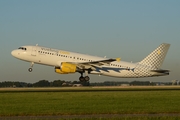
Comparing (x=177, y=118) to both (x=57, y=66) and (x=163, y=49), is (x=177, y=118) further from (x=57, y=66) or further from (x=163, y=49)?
(x=163, y=49)

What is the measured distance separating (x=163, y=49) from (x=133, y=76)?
30.4 feet

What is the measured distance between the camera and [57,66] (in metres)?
61.7

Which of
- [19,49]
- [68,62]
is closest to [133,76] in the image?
[68,62]

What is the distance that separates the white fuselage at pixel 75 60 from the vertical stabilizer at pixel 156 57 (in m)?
1.39

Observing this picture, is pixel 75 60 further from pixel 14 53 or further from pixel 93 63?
pixel 14 53

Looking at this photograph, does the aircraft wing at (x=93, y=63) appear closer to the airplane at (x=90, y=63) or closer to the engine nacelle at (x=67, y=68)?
the airplane at (x=90, y=63)

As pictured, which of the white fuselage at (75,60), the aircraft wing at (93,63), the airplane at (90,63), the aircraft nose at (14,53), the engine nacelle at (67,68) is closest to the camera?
the white fuselage at (75,60)

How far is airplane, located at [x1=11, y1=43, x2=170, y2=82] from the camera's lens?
198ft

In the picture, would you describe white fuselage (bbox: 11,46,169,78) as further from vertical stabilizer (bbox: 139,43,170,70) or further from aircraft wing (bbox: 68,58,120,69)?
vertical stabilizer (bbox: 139,43,170,70)

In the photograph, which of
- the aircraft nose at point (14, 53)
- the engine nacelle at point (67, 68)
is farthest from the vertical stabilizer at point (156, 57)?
the aircraft nose at point (14, 53)

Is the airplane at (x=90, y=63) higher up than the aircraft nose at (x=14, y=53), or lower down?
lower down

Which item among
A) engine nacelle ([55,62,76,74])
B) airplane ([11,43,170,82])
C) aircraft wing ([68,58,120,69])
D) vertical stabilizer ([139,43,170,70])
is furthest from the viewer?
vertical stabilizer ([139,43,170,70])

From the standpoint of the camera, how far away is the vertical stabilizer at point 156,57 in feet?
228

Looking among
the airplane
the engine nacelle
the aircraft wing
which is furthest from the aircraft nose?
the aircraft wing
